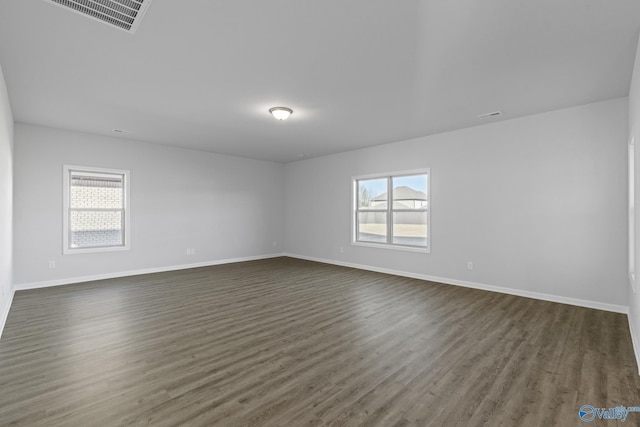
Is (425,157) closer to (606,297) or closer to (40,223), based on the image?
(606,297)

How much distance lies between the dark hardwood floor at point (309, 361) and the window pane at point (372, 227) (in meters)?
2.28

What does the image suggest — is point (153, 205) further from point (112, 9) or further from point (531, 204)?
point (531, 204)

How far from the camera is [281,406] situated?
1.94 metres

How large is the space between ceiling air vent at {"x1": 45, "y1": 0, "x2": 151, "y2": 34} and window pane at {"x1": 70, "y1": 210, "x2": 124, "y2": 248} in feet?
14.8

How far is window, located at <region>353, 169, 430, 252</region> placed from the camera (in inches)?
233

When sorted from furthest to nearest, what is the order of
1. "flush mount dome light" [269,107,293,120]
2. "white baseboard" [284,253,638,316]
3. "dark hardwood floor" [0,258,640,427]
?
"flush mount dome light" [269,107,293,120], "white baseboard" [284,253,638,316], "dark hardwood floor" [0,258,640,427]

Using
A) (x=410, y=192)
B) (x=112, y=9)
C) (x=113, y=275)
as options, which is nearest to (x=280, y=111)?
(x=112, y=9)

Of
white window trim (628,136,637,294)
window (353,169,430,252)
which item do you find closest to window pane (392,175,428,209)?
window (353,169,430,252)

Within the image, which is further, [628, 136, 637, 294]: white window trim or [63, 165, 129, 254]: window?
[63, 165, 129, 254]: window

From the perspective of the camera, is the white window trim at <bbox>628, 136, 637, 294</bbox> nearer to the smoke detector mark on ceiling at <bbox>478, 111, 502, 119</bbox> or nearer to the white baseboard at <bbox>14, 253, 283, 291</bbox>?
the smoke detector mark on ceiling at <bbox>478, 111, 502, 119</bbox>

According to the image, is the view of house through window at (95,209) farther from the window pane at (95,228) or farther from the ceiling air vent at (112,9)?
the ceiling air vent at (112,9)

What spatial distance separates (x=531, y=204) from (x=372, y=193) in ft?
10.0

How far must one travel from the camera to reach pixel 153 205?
629 cm

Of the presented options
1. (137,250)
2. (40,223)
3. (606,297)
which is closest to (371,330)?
(606,297)
